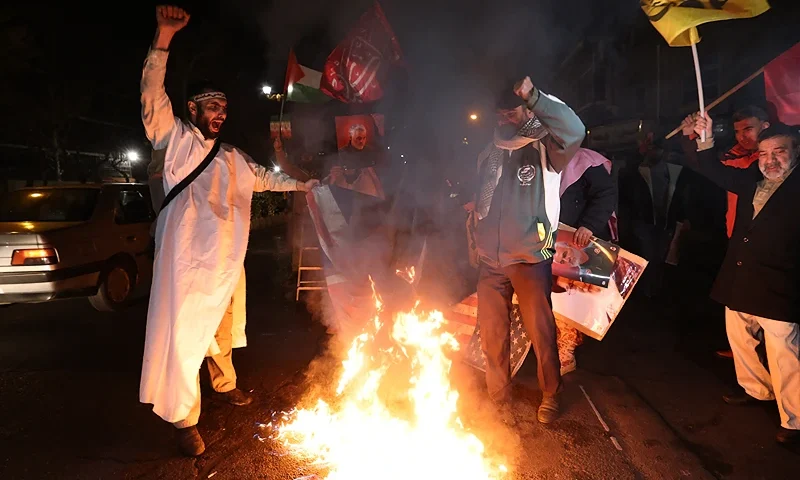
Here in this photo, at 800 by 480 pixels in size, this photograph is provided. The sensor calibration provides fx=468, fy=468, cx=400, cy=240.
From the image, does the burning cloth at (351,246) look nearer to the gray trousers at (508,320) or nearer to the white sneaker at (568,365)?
the gray trousers at (508,320)

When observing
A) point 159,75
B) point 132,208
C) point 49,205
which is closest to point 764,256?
point 159,75

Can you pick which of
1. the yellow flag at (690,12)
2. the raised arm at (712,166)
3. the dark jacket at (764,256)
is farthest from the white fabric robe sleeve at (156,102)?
the dark jacket at (764,256)

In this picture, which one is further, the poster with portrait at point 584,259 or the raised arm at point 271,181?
the poster with portrait at point 584,259

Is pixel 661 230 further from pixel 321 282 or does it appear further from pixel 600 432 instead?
pixel 321 282

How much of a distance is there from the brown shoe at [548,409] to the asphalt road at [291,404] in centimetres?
7

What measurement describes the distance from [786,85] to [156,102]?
4.62 m

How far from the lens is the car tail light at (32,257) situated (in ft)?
18.3

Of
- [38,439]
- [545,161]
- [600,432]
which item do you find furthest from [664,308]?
[38,439]

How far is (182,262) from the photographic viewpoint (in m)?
2.91

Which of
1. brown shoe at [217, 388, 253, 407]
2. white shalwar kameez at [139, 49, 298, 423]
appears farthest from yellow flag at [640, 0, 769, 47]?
brown shoe at [217, 388, 253, 407]

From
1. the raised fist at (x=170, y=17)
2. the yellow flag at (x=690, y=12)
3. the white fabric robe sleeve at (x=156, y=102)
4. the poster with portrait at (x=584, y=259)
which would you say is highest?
the yellow flag at (x=690, y=12)

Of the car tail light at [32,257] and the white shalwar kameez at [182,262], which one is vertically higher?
the white shalwar kameez at [182,262]

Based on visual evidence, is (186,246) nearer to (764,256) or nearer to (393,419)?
(393,419)

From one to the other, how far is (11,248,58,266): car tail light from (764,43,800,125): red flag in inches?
299
